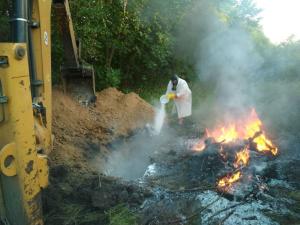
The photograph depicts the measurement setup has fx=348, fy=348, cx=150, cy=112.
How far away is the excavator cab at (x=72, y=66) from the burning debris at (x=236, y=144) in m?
3.14

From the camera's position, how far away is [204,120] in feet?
35.1

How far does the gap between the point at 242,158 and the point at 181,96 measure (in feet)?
11.0

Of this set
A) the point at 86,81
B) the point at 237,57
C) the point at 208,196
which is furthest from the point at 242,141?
the point at 237,57

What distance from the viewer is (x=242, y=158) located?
7.06 meters

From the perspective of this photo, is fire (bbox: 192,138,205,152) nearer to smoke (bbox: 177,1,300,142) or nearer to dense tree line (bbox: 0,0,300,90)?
smoke (bbox: 177,1,300,142)

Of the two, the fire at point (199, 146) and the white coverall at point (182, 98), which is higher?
the white coverall at point (182, 98)

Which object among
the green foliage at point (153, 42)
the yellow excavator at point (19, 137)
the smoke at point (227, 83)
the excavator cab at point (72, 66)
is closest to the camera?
the yellow excavator at point (19, 137)

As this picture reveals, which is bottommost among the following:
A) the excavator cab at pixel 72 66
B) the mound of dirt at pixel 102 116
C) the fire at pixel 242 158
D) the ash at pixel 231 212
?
the ash at pixel 231 212

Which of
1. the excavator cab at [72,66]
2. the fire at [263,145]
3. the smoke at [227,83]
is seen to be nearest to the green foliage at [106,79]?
the smoke at [227,83]

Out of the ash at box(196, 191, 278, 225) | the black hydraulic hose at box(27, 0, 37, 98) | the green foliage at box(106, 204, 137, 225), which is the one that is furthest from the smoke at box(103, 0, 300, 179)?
the black hydraulic hose at box(27, 0, 37, 98)

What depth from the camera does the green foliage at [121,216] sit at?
4836 millimetres

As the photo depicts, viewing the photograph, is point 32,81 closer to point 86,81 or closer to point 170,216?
point 170,216

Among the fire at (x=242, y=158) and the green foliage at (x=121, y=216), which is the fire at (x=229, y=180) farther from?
the green foliage at (x=121, y=216)

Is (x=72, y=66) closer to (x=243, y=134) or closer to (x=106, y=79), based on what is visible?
(x=243, y=134)
